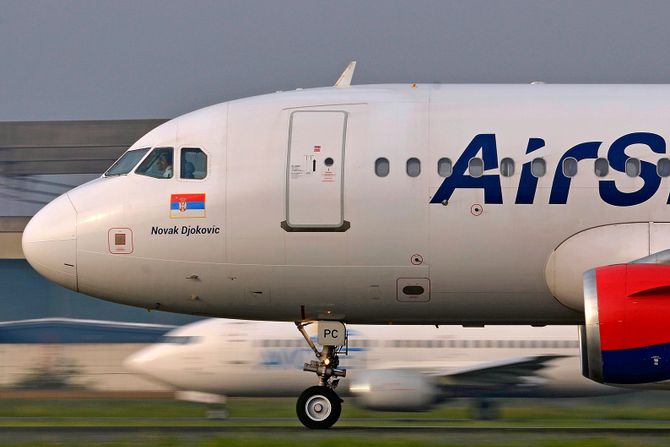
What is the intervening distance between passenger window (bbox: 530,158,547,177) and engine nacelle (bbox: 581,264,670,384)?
174 cm

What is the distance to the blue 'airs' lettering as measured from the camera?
17531 mm

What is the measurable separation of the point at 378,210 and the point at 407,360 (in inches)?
480

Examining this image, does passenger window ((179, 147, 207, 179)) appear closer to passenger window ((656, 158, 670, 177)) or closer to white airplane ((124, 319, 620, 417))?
passenger window ((656, 158, 670, 177))

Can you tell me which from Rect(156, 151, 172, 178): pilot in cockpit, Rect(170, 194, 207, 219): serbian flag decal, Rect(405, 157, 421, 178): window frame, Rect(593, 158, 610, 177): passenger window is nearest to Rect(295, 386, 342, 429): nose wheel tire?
Rect(170, 194, 207, 219): serbian flag decal

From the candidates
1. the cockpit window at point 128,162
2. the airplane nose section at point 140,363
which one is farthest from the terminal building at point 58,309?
the cockpit window at point 128,162

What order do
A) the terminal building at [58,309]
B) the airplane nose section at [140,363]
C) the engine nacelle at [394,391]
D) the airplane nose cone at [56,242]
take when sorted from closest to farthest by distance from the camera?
the airplane nose cone at [56,242]
the engine nacelle at [394,391]
the airplane nose section at [140,363]
the terminal building at [58,309]

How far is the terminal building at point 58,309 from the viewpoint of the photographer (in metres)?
42.0

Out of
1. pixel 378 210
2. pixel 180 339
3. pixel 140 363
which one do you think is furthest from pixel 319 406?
pixel 140 363

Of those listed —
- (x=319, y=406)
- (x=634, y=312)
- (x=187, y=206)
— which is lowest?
(x=319, y=406)

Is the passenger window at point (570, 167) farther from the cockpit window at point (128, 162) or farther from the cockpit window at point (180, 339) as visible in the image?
the cockpit window at point (180, 339)

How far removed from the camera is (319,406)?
18.7 metres

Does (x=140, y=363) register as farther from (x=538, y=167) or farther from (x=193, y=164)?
(x=538, y=167)

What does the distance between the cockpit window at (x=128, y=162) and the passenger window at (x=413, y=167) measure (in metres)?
3.63

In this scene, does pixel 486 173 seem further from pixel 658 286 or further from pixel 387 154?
pixel 658 286
